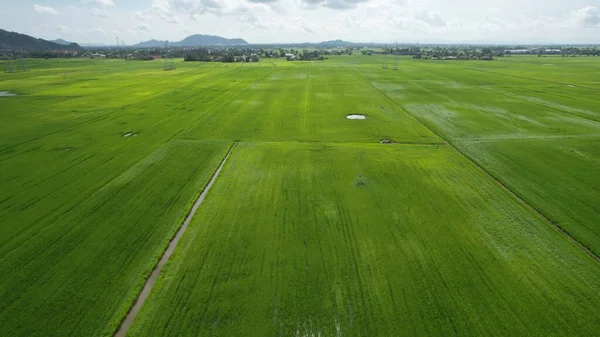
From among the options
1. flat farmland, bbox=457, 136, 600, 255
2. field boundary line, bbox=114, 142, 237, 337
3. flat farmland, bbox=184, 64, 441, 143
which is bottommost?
field boundary line, bbox=114, 142, 237, 337

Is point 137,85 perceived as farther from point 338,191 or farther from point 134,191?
point 338,191

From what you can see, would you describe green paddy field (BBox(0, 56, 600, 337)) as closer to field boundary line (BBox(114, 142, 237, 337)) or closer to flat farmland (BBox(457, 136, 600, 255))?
flat farmland (BBox(457, 136, 600, 255))

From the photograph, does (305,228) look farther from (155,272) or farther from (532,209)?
→ (532,209)

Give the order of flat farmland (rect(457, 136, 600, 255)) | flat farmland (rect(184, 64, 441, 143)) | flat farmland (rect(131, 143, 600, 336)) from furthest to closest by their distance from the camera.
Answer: flat farmland (rect(184, 64, 441, 143))
flat farmland (rect(457, 136, 600, 255))
flat farmland (rect(131, 143, 600, 336))

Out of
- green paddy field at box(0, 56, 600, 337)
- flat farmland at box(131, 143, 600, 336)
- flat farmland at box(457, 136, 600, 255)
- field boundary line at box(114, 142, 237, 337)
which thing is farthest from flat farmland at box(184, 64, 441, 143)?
field boundary line at box(114, 142, 237, 337)

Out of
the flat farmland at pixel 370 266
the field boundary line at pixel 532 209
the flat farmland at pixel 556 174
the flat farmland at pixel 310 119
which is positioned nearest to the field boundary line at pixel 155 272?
the flat farmland at pixel 370 266

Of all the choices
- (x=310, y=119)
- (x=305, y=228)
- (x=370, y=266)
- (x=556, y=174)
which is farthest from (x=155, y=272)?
(x=310, y=119)

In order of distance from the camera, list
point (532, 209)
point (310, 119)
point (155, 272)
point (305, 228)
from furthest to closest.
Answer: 1. point (310, 119)
2. point (532, 209)
3. point (305, 228)
4. point (155, 272)

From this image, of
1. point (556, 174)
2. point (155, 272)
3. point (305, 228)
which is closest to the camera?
point (155, 272)
